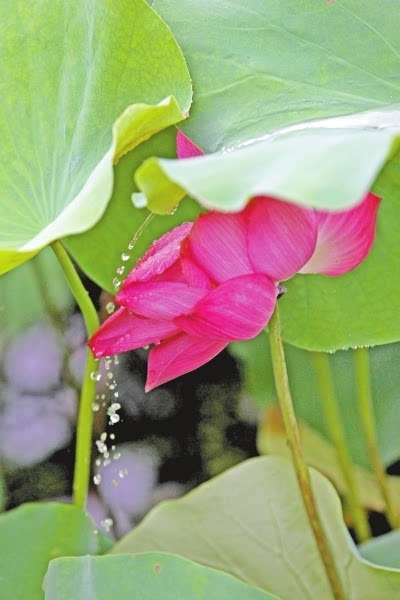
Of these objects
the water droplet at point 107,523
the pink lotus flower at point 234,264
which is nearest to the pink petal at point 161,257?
the pink lotus flower at point 234,264

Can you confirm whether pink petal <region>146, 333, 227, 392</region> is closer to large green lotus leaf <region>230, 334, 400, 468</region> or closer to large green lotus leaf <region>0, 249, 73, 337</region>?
large green lotus leaf <region>230, 334, 400, 468</region>

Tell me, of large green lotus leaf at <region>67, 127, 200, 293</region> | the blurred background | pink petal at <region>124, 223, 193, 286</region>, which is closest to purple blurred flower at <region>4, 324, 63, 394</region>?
the blurred background

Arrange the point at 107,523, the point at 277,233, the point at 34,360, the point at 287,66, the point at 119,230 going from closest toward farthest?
1. the point at 277,233
2. the point at 287,66
3. the point at 119,230
4. the point at 107,523
5. the point at 34,360

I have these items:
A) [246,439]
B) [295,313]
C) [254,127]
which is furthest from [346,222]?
[246,439]

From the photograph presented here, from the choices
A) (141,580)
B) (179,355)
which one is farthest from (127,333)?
(141,580)

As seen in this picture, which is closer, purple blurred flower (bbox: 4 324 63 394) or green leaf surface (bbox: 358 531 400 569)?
green leaf surface (bbox: 358 531 400 569)

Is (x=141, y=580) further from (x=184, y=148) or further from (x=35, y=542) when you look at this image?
(x=184, y=148)

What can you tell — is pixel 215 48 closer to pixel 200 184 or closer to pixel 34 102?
pixel 34 102
